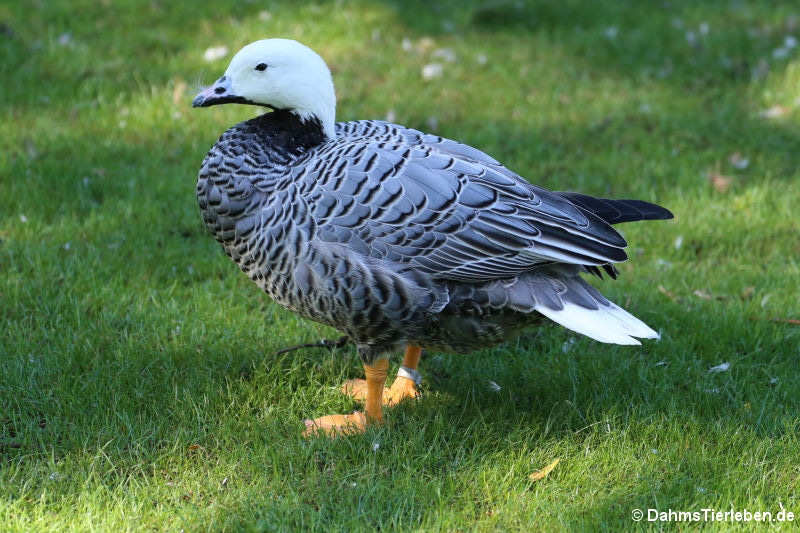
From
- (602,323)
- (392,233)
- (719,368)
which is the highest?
(392,233)

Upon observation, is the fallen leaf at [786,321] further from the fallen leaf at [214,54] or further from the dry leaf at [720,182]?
the fallen leaf at [214,54]

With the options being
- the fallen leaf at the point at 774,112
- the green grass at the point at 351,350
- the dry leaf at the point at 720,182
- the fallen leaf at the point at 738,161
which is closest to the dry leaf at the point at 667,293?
the green grass at the point at 351,350

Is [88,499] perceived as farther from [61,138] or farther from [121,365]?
[61,138]

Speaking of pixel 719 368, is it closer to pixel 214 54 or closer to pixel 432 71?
pixel 432 71

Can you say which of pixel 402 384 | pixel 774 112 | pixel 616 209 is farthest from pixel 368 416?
pixel 774 112

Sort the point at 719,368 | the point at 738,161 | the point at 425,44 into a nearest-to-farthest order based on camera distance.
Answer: the point at 719,368 < the point at 738,161 < the point at 425,44

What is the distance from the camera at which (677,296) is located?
468cm

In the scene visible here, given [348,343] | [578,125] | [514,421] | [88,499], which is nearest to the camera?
[88,499]

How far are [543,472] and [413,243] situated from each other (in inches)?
41.0

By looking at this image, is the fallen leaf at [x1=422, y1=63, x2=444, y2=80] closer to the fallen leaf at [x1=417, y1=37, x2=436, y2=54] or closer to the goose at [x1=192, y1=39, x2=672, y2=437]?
the fallen leaf at [x1=417, y1=37, x2=436, y2=54]

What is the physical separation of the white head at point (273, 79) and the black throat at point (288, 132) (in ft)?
0.22

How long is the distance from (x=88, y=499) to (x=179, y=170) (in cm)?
281

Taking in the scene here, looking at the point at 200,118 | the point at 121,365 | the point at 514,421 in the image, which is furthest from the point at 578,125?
the point at 121,365

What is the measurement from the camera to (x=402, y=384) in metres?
4.12
